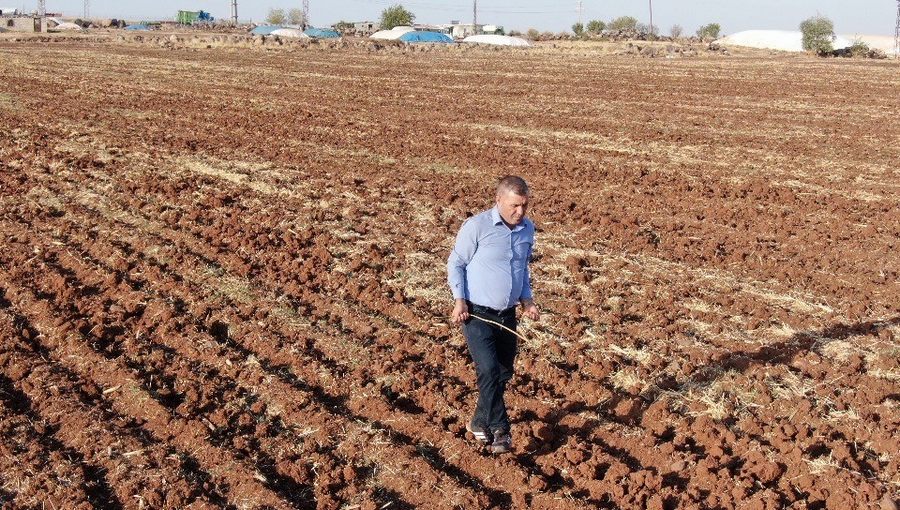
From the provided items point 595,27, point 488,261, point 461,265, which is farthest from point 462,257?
point 595,27

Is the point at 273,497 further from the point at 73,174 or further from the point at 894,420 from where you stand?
the point at 73,174

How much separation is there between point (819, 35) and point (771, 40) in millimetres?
9208

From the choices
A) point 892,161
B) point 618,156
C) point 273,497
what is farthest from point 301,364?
point 892,161

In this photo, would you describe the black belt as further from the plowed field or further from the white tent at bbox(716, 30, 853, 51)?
the white tent at bbox(716, 30, 853, 51)

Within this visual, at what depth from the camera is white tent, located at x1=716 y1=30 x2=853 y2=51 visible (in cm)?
6638

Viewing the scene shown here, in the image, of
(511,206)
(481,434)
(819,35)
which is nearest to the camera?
(511,206)

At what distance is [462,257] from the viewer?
508cm

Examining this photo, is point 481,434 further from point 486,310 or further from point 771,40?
point 771,40

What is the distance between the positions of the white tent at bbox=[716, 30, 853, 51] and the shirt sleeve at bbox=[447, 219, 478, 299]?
213ft

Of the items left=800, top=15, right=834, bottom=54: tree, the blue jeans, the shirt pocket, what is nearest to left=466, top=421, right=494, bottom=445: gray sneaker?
the blue jeans

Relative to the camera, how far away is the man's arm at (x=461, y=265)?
4.98 meters

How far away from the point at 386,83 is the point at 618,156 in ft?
50.4

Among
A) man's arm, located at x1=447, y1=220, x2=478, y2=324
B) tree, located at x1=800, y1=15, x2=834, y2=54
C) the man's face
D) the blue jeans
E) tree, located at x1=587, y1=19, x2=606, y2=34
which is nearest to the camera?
the man's face

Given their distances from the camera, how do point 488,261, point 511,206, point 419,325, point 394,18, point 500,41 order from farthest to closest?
point 394,18 < point 500,41 < point 419,325 < point 488,261 < point 511,206
